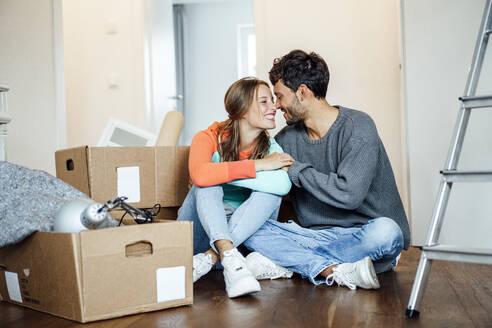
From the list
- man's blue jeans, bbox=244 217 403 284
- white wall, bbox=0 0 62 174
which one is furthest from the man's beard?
white wall, bbox=0 0 62 174

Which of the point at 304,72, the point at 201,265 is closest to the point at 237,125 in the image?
the point at 304,72

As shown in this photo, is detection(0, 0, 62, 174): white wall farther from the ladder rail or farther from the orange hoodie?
the ladder rail

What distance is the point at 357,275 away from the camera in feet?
4.96

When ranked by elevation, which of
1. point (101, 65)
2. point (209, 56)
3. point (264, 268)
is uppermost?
point (209, 56)

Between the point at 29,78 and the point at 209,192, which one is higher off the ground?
the point at 29,78

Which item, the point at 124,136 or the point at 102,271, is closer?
the point at 102,271

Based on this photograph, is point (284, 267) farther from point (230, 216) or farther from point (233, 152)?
point (233, 152)

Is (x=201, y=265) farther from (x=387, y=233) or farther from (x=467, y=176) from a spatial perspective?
(x=467, y=176)

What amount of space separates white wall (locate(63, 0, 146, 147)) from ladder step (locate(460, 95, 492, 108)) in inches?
118

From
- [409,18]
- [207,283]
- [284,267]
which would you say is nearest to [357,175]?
[284,267]

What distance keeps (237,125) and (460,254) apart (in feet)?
3.25

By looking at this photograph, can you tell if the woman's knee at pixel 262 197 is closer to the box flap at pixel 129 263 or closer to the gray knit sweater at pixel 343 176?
the gray knit sweater at pixel 343 176

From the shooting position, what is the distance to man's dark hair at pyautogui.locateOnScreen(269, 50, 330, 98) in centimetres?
183

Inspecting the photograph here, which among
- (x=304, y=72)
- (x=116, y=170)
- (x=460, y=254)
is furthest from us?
(x=116, y=170)
